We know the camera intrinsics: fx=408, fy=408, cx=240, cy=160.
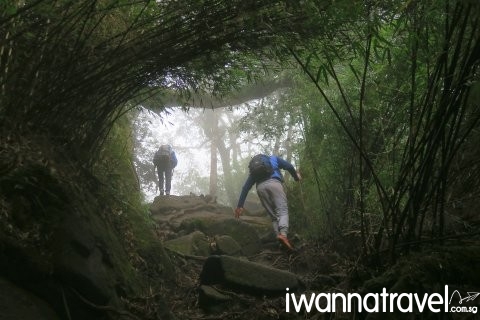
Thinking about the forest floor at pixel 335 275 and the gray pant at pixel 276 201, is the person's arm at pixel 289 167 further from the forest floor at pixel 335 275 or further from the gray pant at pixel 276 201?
the forest floor at pixel 335 275

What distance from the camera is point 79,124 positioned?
327cm

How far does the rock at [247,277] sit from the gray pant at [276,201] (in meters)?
1.63

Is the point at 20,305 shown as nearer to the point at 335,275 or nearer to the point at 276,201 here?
the point at 335,275

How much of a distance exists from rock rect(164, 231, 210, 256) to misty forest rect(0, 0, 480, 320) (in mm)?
618

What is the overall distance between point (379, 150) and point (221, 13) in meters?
2.37

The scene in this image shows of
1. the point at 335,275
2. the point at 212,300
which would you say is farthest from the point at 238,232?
the point at 335,275

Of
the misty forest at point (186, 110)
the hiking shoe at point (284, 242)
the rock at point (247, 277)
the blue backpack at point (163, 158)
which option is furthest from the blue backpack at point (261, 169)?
the blue backpack at point (163, 158)

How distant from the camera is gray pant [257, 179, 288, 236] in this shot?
551cm

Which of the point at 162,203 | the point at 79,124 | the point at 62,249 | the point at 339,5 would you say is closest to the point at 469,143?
the point at 339,5

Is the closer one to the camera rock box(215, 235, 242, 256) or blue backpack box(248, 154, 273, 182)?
rock box(215, 235, 242, 256)

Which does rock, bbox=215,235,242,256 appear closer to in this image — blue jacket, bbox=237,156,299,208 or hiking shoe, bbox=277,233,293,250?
blue jacket, bbox=237,156,299,208

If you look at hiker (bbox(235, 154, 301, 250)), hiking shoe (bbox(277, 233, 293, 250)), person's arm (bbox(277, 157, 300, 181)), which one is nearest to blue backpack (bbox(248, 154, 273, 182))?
hiker (bbox(235, 154, 301, 250))

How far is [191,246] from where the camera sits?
557cm

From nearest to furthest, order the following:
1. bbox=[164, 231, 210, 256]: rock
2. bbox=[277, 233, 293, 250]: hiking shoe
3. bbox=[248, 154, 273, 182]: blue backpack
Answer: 1. bbox=[277, 233, 293, 250]: hiking shoe
2. bbox=[164, 231, 210, 256]: rock
3. bbox=[248, 154, 273, 182]: blue backpack
